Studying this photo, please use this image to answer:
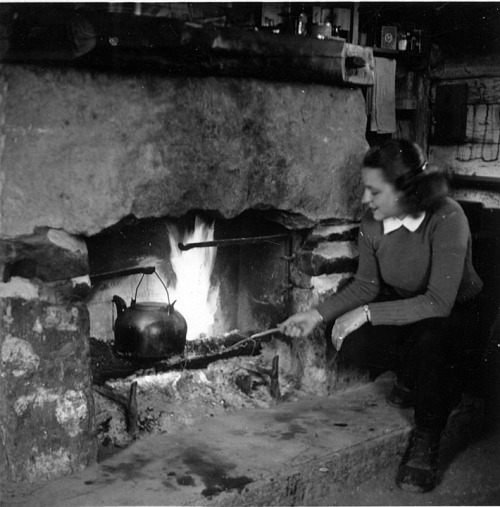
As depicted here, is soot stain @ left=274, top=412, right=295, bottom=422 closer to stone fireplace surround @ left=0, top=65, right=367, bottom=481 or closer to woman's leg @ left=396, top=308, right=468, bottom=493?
woman's leg @ left=396, top=308, right=468, bottom=493

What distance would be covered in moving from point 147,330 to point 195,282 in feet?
1.78

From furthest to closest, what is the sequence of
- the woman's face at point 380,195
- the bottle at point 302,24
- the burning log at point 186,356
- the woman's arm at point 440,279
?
the bottle at point 302,24
the burning log at point 186,356
the woman's face at point 380,195
the woman's arm at point 440,279

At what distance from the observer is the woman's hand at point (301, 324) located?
9.42 ft

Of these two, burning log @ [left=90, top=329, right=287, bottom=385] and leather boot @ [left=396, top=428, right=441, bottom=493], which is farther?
burning log @ [left=90, top=329, right=287, bottom=385]

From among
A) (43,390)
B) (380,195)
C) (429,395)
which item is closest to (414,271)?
(380,195)

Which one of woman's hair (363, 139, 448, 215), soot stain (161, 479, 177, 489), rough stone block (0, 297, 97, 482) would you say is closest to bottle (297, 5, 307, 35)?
woman's hair (363, 139, 448, 215)

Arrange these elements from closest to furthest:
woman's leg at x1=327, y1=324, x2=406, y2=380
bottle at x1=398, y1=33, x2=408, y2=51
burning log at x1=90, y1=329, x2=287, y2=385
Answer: burning log at x1=90, y1=329, x2=287, y2=385 → woman's leg at x1=327, y1=324, x2=406, y2=380 → bottle at x1=398, y1=33, x2=408, y2=51

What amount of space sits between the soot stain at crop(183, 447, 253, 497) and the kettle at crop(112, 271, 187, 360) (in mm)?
413

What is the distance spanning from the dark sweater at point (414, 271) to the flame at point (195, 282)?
22.9 inches

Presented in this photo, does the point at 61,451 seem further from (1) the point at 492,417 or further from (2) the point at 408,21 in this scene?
(2) the point at 408,21

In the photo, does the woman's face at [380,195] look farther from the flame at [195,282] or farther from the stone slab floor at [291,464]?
the stone slab floor at [291,464]

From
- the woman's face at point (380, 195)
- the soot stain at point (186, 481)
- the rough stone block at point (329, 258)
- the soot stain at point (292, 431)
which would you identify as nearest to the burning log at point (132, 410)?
the soot stain at point (186, 481)

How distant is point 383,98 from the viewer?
3.33m

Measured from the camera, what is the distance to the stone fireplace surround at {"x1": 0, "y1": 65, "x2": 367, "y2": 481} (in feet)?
6.98
